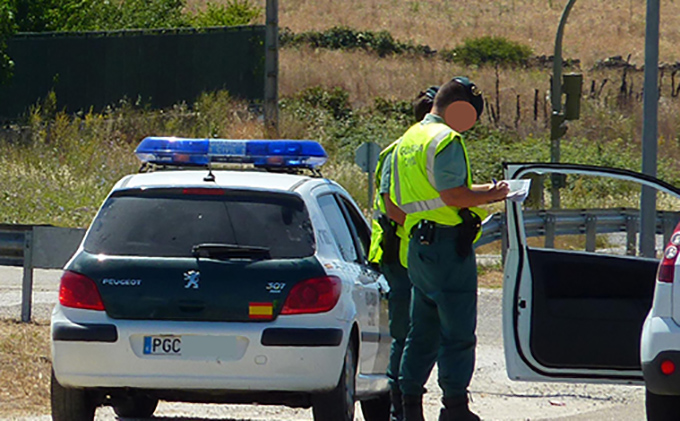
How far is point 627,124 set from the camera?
46812 millimetres

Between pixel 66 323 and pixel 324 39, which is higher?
pixel 324 39

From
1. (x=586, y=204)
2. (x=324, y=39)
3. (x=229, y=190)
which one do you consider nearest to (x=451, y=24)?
(x=324, y=39)

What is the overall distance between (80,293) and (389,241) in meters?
1.88

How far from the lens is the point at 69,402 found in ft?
22.8

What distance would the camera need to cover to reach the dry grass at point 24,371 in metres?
8.38

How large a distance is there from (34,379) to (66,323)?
2386mm

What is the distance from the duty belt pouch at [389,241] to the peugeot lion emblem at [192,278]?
1.40 m

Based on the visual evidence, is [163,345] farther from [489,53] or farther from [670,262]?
[489,53]

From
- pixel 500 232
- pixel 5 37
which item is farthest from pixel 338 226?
pixel 5 37

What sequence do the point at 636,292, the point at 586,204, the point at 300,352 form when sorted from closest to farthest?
the point at 300,352
the point at 636,292
the point at 586,204

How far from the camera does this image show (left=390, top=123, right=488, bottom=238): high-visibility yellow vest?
680 cm

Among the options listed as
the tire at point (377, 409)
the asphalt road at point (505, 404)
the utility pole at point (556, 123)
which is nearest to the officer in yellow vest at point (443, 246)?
the tire at point (377, 409)

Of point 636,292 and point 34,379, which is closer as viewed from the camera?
point 636,292

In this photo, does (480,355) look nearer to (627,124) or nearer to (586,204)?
(586,204)
